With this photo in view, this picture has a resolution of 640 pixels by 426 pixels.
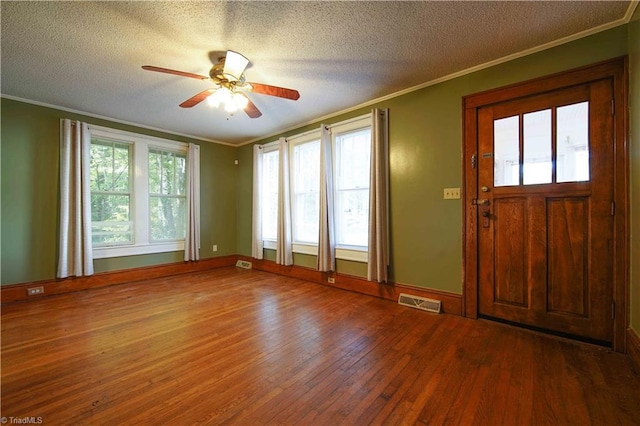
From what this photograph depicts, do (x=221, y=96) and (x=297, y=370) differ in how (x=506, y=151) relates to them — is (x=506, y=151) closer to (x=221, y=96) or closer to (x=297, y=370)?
(x=297, y=370)

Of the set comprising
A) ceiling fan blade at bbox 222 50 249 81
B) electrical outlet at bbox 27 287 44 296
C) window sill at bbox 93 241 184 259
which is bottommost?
electrical outlet at bbox 27 287 44 296

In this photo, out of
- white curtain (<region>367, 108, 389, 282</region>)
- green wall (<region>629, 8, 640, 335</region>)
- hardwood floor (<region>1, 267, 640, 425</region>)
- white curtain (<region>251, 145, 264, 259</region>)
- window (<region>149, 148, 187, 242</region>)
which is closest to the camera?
hardwood floor (<region>1, 267, 640, 425</region>)

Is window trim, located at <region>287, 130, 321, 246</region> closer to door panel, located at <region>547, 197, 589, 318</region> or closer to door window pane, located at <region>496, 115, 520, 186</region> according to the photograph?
door window pane, located at <region>496, 115, 520, 186</region>

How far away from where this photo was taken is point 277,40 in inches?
84.3

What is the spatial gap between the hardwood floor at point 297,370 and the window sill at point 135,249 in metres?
1.08

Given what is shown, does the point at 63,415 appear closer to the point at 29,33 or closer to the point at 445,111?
the point at 29,33

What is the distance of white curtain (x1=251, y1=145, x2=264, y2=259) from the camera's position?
15.6 feet

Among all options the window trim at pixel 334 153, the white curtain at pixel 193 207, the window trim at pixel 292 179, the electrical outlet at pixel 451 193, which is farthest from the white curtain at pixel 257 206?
the electrical outlet at pixel 451 193

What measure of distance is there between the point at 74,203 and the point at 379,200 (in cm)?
414

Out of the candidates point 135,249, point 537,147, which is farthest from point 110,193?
point 537,147

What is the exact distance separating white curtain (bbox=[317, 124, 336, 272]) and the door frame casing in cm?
168

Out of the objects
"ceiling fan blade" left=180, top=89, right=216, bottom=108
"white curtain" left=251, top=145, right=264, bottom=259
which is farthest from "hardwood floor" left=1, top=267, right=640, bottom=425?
"ceiling fan blade" left=180, top=89, right=216, bottom=108

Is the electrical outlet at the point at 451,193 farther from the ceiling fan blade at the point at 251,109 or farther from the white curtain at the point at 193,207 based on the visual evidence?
the white curtain at the point at 193,207

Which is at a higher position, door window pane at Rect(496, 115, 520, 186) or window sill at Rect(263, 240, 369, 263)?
door window pane at Rect(496, 115, 520, 186)
